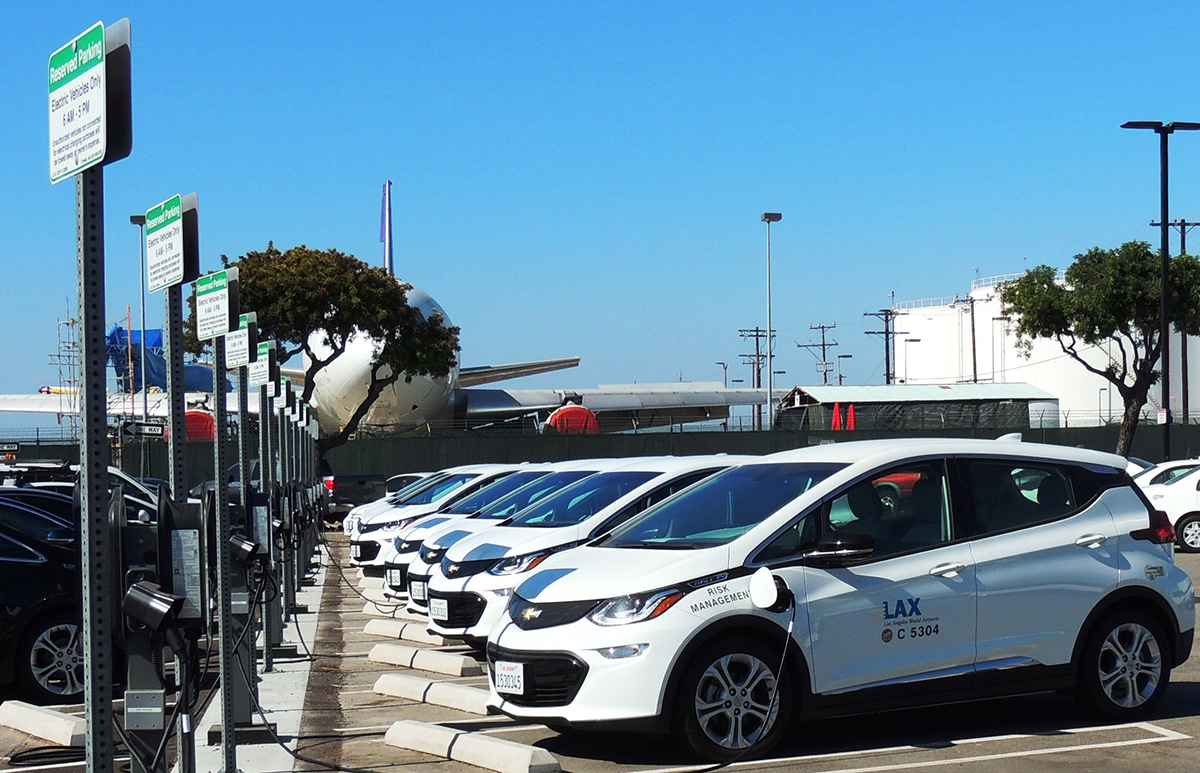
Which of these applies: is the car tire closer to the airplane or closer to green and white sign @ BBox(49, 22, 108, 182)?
green and white sign @ BBox(49, 22, 108, 182)

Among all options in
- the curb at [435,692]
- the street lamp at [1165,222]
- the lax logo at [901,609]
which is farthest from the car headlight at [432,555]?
the street lamp at [1165,222]

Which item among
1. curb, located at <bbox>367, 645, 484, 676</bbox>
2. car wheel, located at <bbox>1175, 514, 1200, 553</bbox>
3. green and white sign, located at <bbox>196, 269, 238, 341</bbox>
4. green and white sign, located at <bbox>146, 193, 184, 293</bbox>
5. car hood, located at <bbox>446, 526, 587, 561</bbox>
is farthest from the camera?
car wheel, located at <bbox>1175, 514, 1200, 553</bbox>

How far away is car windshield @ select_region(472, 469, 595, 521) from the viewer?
542 inches

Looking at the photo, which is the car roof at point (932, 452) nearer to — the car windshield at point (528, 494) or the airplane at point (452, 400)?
the car windshield at point (528, 494)

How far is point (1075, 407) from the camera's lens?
76312 mm

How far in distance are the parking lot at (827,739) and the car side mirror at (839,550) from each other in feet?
3.42

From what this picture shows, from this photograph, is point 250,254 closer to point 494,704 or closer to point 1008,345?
point 494,704

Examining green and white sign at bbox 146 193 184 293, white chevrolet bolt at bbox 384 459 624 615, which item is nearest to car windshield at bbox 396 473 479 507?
white chevrolet bolt at bbox 384 459 624 615

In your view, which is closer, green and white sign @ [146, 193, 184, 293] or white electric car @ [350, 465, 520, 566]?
green and white sign @ [146, 193, 184, 293]

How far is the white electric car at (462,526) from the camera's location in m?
12.6

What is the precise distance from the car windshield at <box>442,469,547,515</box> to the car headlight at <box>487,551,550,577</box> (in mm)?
4634

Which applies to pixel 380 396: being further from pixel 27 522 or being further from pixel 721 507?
pixel 721 507

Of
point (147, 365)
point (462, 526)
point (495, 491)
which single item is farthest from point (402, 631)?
point (147, 365)

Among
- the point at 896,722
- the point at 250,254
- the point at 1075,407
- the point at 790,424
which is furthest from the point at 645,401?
the point at 896,722
